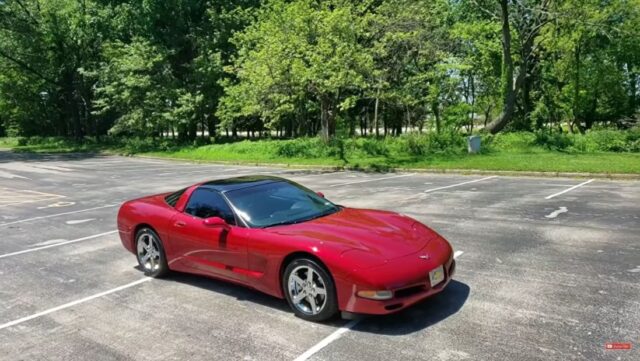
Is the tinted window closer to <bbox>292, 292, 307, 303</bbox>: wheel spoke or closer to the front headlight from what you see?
<bbox>292, 292, 307, 303</bbox>: wheel spoke

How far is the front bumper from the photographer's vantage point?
4676mm

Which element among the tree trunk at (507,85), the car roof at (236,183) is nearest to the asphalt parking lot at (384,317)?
the car roof at (236,183)

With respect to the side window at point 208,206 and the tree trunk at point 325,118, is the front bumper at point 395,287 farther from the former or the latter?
the tree trunk at point 325,118

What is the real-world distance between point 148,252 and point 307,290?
2925mm

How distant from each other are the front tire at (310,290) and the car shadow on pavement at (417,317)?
35 cm

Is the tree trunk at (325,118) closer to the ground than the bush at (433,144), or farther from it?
farther from it

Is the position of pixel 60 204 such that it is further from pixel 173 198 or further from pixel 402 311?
pixel 402 311

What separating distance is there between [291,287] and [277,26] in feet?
68.2

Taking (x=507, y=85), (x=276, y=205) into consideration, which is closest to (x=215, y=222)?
(x=276, y=205)

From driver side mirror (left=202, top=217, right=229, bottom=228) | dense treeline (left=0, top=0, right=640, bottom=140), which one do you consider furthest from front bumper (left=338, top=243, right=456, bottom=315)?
dense treeline (left=0, top=0, right=640, bottom=140)

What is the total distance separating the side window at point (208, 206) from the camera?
6.12 metres

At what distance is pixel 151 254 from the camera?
7012 mm

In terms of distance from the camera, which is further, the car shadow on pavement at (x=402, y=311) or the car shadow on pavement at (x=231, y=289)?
the car shadow on pavement at (x=231, y=289)

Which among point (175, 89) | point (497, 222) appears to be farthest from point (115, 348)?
point (175, 89)
